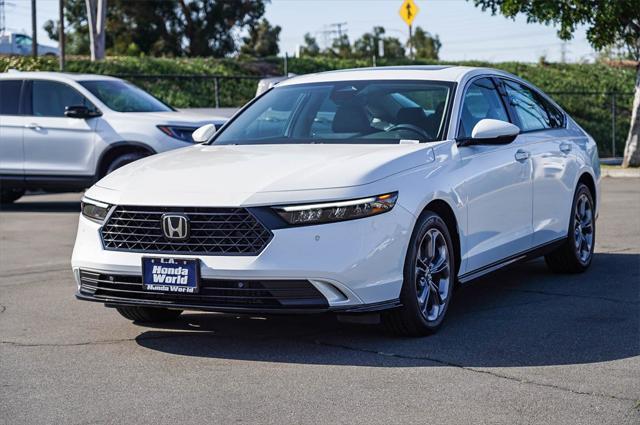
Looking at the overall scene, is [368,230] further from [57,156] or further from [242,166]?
[57,156]

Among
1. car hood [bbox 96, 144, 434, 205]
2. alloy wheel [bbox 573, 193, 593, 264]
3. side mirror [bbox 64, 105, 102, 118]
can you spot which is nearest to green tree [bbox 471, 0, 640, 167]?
side mirror [bbox 64, 105, 102, 118]

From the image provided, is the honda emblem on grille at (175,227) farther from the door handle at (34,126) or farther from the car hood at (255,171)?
the door handle at (34,126)

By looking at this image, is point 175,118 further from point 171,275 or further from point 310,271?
point 310,271

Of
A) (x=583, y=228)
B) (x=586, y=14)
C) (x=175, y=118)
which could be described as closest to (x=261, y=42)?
(x=586, y=14)

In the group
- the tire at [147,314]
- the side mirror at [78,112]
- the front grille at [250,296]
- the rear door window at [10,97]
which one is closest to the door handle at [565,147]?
the tire at [147,314]

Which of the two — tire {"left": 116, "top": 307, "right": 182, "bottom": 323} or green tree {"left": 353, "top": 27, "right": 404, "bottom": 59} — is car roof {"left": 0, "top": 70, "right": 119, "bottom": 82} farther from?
green tree {"left": 353, "top": 27, "right": 404, "bottom": 59}

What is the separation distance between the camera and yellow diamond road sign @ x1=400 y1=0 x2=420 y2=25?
107 feet

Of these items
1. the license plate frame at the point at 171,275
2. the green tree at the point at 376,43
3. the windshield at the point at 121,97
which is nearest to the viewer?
the license plate frame at the point at 171,275

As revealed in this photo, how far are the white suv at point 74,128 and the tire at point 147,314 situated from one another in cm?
811

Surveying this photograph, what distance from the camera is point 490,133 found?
23.7 feet

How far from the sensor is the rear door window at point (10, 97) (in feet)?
52.7

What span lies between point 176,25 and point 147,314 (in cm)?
4392

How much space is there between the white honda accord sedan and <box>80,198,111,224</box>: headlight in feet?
0.04

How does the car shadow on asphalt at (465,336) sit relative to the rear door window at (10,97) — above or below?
below
